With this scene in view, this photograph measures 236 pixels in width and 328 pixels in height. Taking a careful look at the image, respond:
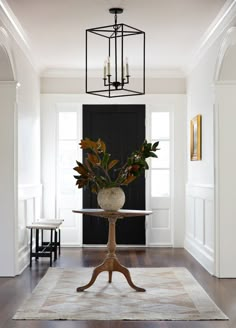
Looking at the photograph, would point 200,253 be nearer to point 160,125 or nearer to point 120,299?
point 120,299

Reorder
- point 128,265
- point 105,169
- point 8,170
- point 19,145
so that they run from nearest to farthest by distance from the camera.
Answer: point 105,169, point 8,170, point 19,145, point 128,265

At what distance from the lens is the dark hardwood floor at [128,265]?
12.5ft

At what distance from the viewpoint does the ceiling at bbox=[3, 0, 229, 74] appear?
4.90 m

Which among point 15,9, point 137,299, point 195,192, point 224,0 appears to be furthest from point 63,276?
point 224,0

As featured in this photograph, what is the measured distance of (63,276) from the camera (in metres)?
5.62

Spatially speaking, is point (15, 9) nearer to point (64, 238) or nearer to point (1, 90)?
point (1, 90)

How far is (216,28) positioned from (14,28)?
215 cm

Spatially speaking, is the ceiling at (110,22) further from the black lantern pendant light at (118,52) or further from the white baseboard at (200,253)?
the white baseboard at (200,253)

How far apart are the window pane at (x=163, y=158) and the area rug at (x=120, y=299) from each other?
8.40ft

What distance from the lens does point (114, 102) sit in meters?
8.09

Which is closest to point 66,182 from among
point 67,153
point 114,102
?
point 67,153

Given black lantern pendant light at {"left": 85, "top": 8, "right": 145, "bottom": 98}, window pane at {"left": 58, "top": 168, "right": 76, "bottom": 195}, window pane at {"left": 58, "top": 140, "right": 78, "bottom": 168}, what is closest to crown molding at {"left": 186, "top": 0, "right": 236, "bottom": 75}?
black lantern pendant light at {"left": 85, "top": 8, "right": 145, "bottom": 98}

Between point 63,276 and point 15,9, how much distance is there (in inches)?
109

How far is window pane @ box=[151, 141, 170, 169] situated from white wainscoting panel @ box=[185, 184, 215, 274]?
538 millimetres
